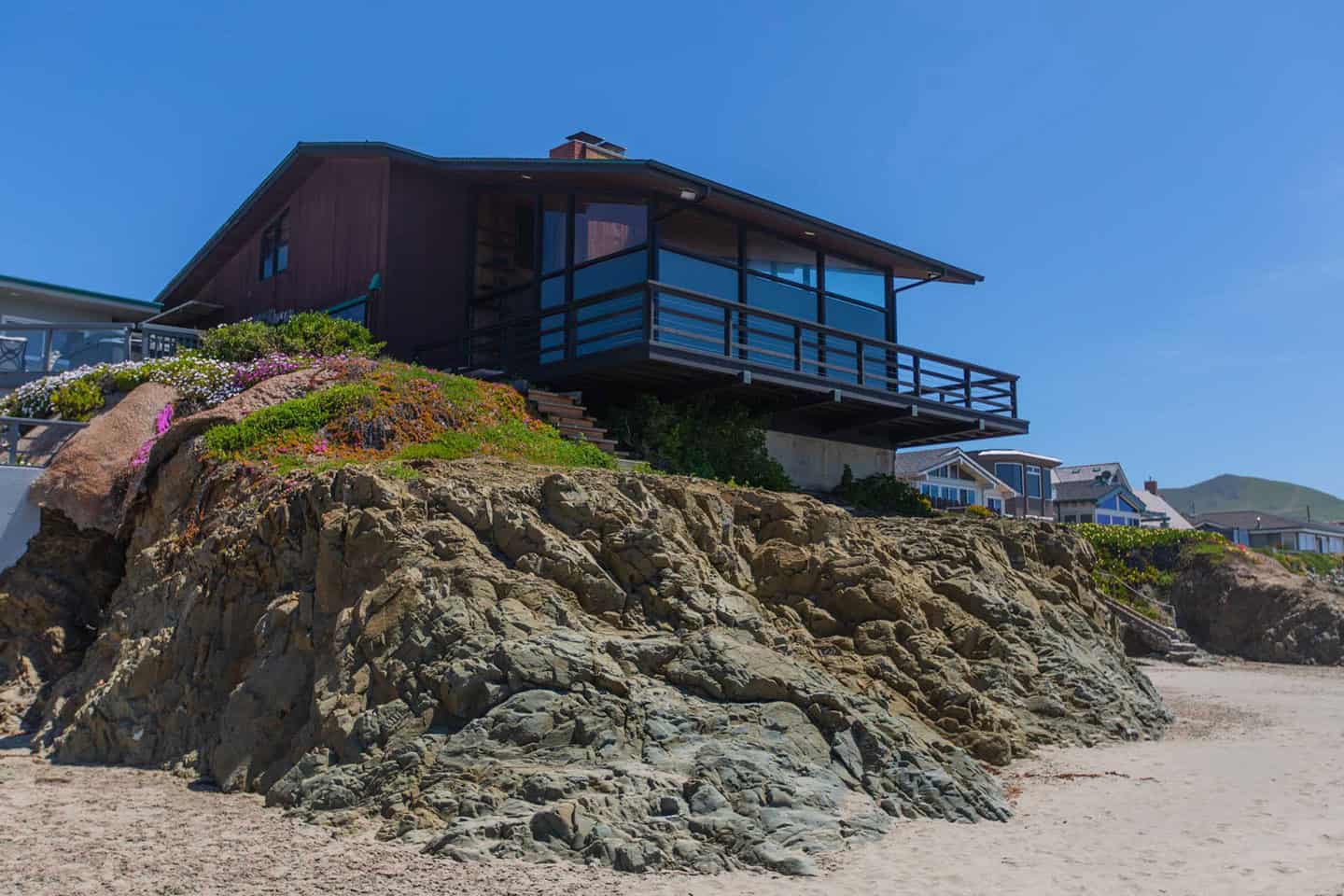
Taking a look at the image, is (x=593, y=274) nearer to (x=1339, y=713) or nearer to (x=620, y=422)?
(x=620, y=422)

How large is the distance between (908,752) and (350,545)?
5445mm

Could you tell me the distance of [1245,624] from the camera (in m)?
28.3

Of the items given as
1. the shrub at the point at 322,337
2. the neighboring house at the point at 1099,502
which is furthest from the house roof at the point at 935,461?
the shrub at the point at 322,337

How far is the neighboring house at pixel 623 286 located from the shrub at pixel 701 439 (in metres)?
0.48

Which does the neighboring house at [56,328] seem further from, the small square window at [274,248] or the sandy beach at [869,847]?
the sandy beach at [869,847]

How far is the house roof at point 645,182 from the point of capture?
1795cm

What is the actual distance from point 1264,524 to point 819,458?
6170 centimetres

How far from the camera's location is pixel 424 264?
20.5 metres

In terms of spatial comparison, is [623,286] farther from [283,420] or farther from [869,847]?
[869,847]

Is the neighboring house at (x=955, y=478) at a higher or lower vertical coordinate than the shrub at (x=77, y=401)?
higher

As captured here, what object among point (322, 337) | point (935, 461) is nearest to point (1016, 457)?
point (935, 461)

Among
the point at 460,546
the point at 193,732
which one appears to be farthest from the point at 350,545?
the point at 193,732

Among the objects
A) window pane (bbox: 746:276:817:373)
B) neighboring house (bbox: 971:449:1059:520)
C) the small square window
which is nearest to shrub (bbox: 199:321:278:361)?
the small square window

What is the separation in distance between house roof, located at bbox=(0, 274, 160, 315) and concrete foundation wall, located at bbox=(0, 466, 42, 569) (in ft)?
43.4
